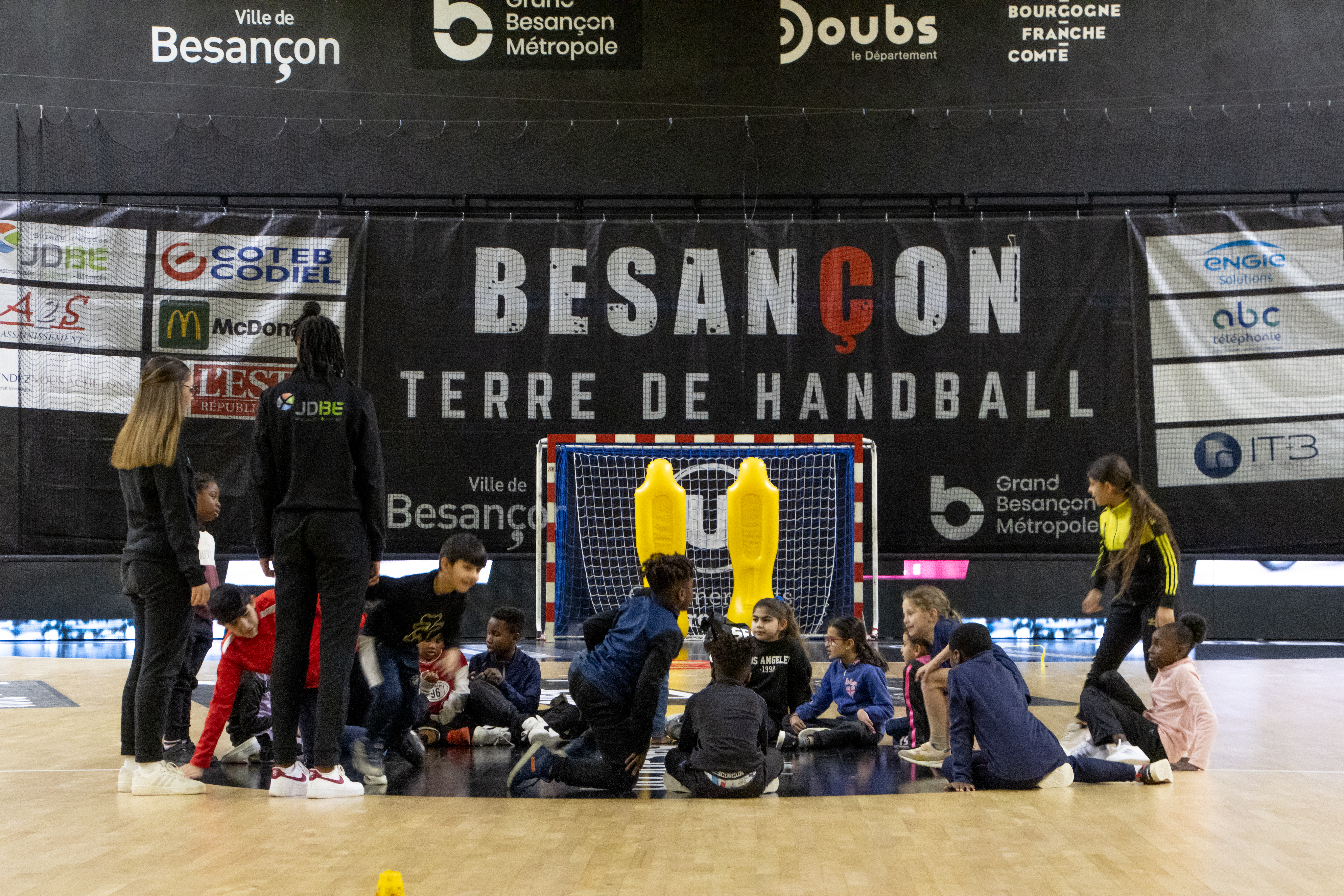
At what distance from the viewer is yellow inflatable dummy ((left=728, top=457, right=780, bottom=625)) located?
355 inches

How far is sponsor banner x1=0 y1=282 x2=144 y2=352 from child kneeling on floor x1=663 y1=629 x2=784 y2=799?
8.36 metres

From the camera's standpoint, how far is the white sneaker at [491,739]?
5844 mm

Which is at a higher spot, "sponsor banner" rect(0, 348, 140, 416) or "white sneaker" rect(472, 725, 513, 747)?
"sponsor banner" rect(0, 348, 140, 416)

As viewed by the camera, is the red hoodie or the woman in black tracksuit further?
the red hoodie

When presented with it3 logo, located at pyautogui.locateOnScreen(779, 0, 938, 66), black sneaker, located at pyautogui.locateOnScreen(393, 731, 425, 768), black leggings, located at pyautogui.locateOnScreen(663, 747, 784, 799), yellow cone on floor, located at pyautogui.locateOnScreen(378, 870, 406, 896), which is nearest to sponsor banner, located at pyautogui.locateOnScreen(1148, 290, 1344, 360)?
it3 logo, located at pyautogui.locateOnScreen(779, 0, 938, 66)

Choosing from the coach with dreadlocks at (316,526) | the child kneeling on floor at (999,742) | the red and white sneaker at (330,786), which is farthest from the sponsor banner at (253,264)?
the child kneeling on floor at (999,742)

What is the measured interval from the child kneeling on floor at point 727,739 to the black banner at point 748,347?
646cm

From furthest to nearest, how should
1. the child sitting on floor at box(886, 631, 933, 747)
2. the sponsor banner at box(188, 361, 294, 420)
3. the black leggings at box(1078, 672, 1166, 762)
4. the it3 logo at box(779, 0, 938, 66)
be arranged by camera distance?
the it3 logo at box(779, 0, 938, 66), the sponsor banner at box(188, 361, 294, 420), the child sitting on floor at box(886, 631, 933, 747), the black leggings at box(1078, 672, 1166, 762)

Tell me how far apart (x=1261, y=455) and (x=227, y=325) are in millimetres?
9792

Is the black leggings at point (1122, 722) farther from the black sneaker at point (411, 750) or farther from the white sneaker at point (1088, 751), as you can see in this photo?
the black sneaker at point (411, 750)

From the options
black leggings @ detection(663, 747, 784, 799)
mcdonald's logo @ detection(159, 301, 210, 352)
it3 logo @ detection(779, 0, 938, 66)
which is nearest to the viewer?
black leggings @ detection(663, 747, 784, 799)

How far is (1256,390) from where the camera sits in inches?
429

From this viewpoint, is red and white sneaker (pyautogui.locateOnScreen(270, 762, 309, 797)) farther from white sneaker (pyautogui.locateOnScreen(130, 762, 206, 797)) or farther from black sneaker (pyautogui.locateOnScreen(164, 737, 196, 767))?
black sneaker (pyautogui.locateOnScreen(164, 737, 196, 767))

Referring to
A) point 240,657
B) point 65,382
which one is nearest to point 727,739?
point 240,657
